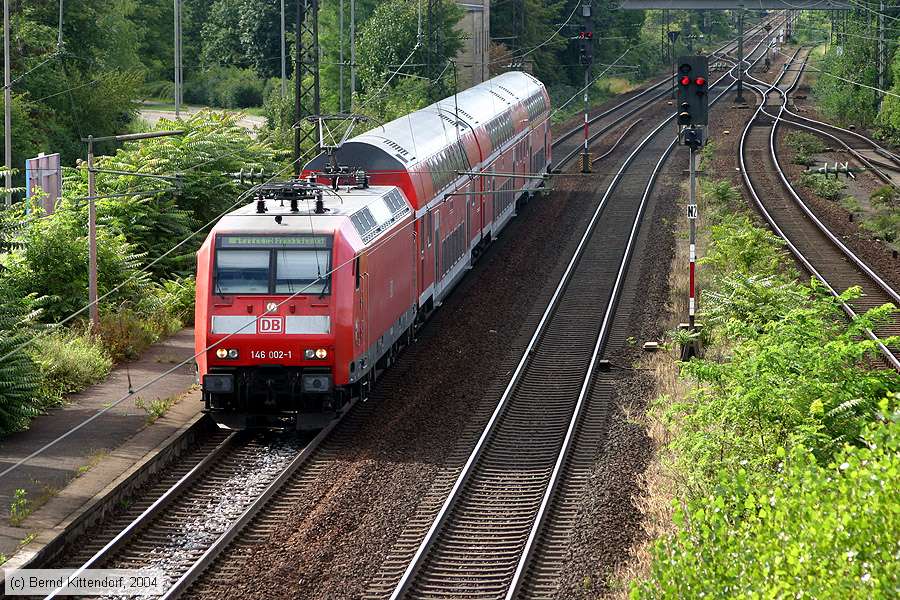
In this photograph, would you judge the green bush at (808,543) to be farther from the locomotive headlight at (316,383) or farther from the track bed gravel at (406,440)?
the locomotive headlight at (316,383)

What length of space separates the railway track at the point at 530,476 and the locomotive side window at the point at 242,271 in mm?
3907

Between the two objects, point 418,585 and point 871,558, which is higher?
point 871,558

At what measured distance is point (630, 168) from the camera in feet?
163

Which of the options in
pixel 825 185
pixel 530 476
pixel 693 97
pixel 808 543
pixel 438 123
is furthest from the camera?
pixel 825 185

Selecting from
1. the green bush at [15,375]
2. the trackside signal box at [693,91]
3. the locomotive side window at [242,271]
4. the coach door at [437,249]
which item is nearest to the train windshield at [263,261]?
the locomotive side window at [242,271]

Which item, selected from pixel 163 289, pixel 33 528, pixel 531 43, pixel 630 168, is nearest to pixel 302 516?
pixel 33 528

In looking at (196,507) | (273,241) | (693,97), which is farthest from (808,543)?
(693,97)

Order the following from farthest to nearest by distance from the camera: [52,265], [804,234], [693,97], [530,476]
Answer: [804,234] → [52,265] → [693,97] → [530,476]

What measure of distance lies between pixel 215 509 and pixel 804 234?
2292cm

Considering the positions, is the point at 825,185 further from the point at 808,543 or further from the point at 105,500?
the point at 808,543

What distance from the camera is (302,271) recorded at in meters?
18.2

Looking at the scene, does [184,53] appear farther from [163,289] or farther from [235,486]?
[235,486]

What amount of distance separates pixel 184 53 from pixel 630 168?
44.2m

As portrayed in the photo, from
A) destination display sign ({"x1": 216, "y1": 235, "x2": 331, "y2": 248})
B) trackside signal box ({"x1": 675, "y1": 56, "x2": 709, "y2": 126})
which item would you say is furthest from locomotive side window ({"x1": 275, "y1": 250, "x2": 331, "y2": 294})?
trackside signal box ({"x1": 675, "y1": 56, "x2": 709, "y2": 126})
